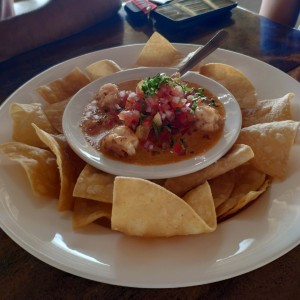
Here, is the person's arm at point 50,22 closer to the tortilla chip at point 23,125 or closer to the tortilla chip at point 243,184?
the tortilla chip at point 23,125

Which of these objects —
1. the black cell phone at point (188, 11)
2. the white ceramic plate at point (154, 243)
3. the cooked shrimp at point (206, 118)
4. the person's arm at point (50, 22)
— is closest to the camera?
the white ceramic plate at point (154, 243)

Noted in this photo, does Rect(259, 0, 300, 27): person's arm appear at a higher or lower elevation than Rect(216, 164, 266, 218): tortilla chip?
higher

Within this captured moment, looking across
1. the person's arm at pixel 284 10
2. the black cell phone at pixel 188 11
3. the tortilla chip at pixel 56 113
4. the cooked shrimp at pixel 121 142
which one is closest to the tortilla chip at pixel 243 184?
the cooked shrimp at pixel 121 142

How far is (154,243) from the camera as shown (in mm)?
1267

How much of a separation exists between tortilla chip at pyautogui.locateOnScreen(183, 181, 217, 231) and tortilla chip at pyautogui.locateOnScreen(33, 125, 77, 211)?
0.46 m

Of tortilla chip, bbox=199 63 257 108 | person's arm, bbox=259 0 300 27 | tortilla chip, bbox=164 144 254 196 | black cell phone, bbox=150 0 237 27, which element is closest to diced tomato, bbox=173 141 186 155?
tortilla chip, bbox=164 144 254 196

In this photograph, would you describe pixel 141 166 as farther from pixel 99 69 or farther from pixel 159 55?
pixel 159 55

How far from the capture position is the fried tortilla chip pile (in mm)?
1230

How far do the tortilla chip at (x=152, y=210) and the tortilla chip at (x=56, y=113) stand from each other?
2.38 ft

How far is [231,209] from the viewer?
1409 millimetres

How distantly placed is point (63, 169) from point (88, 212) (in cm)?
21

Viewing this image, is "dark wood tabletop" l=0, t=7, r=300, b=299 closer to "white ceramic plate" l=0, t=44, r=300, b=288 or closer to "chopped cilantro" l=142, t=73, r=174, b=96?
"white ceramic plate" l=0, t=44, r=300, b=288

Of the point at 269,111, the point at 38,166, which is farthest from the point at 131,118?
the point at 269,111

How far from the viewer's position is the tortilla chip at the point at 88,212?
133cm
